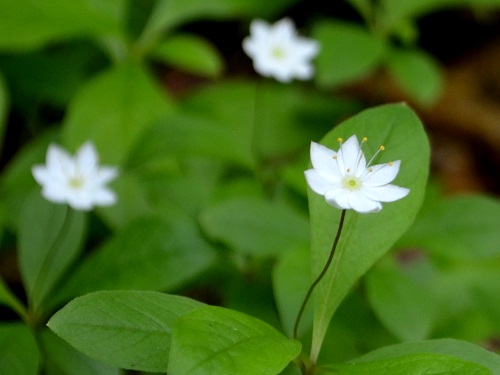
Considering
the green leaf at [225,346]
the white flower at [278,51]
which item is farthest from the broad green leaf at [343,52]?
the green leaf at [225,346]

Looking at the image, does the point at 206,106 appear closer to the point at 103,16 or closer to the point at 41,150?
the point at 103,16

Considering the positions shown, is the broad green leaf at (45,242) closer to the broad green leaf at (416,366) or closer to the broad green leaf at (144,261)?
the broad green leaf at (144,261)

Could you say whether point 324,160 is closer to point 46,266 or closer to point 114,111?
point 46,266

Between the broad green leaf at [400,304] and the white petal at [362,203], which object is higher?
the white petal at [362,203]

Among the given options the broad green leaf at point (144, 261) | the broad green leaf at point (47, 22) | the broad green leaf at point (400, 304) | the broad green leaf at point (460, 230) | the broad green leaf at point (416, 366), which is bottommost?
the broad green leaf at point (400, 304)

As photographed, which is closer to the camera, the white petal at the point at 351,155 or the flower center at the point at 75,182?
the white petal at the point at 351,155

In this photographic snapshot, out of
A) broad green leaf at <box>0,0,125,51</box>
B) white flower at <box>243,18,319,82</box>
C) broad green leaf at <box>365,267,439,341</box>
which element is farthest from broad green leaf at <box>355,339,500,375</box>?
broad green leaf at <box>0,0,125,51</box>

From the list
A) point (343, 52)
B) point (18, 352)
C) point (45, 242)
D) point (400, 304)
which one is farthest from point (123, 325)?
point (343, 52)
